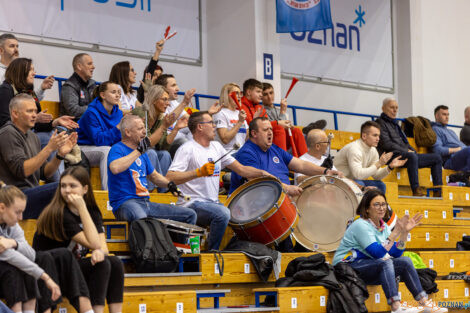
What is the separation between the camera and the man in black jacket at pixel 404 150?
9672 millimetres

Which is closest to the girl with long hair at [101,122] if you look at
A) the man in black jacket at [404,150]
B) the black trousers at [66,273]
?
the black trousers at [66,273]

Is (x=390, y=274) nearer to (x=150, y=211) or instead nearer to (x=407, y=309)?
(x=407, y=309)

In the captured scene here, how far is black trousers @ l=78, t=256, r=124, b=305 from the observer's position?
4.64 m

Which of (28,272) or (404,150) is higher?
(404,150)

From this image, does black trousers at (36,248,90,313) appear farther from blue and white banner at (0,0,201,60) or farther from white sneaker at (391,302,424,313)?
blue and white banner at (0,0,201,60)

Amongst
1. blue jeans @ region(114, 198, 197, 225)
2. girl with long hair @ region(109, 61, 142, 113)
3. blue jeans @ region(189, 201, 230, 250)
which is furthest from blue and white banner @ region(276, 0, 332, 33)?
blue jeans @ region(114, 198, 197, 225)

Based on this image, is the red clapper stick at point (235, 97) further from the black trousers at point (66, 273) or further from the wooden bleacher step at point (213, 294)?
the black trousers at point (66, 273)

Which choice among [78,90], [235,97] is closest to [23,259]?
[78,90]

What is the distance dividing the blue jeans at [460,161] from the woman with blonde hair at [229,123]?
3.88 meters

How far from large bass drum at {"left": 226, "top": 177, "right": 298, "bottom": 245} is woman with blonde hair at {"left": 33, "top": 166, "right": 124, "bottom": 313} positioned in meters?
1.80

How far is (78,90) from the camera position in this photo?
751 cm

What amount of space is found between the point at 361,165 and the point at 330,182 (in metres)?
1.71

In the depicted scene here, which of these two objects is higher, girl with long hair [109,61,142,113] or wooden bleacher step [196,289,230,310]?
girl with long hair [109,61,142,113]

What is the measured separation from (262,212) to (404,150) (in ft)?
13.1
